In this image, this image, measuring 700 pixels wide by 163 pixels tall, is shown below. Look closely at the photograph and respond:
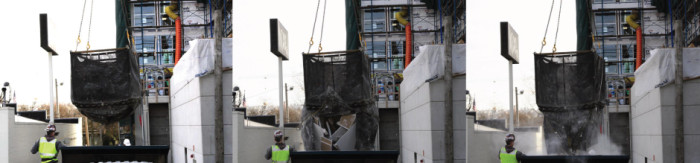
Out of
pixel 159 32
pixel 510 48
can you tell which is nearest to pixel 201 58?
pixel 159 32

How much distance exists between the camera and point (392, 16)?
451 inches

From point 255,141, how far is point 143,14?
10.8 feet

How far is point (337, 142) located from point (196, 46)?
2.88 m

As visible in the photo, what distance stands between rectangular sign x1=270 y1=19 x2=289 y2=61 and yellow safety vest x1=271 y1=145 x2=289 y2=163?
149 centimetres

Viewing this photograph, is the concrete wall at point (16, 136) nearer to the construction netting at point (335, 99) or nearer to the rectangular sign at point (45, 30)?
the rectangular sign at point (45, 30)

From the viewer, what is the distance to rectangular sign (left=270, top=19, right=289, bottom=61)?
9250 millimetres

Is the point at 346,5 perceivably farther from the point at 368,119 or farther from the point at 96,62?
the point at 96,62

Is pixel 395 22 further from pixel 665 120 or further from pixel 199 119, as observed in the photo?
pixel 665 120

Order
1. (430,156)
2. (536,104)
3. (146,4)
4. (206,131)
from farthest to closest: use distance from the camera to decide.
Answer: (146,4) < (206,131) < (430,156) < (536,104)

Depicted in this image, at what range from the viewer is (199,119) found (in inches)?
391

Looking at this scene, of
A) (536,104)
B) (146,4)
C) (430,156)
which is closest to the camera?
(536,104)

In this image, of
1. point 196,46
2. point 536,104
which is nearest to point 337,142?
point 196,46

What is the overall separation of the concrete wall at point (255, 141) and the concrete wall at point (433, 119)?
2297mm

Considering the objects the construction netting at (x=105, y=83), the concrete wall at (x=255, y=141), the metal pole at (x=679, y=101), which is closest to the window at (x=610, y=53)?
the metal pole at (x=679, y=101)
